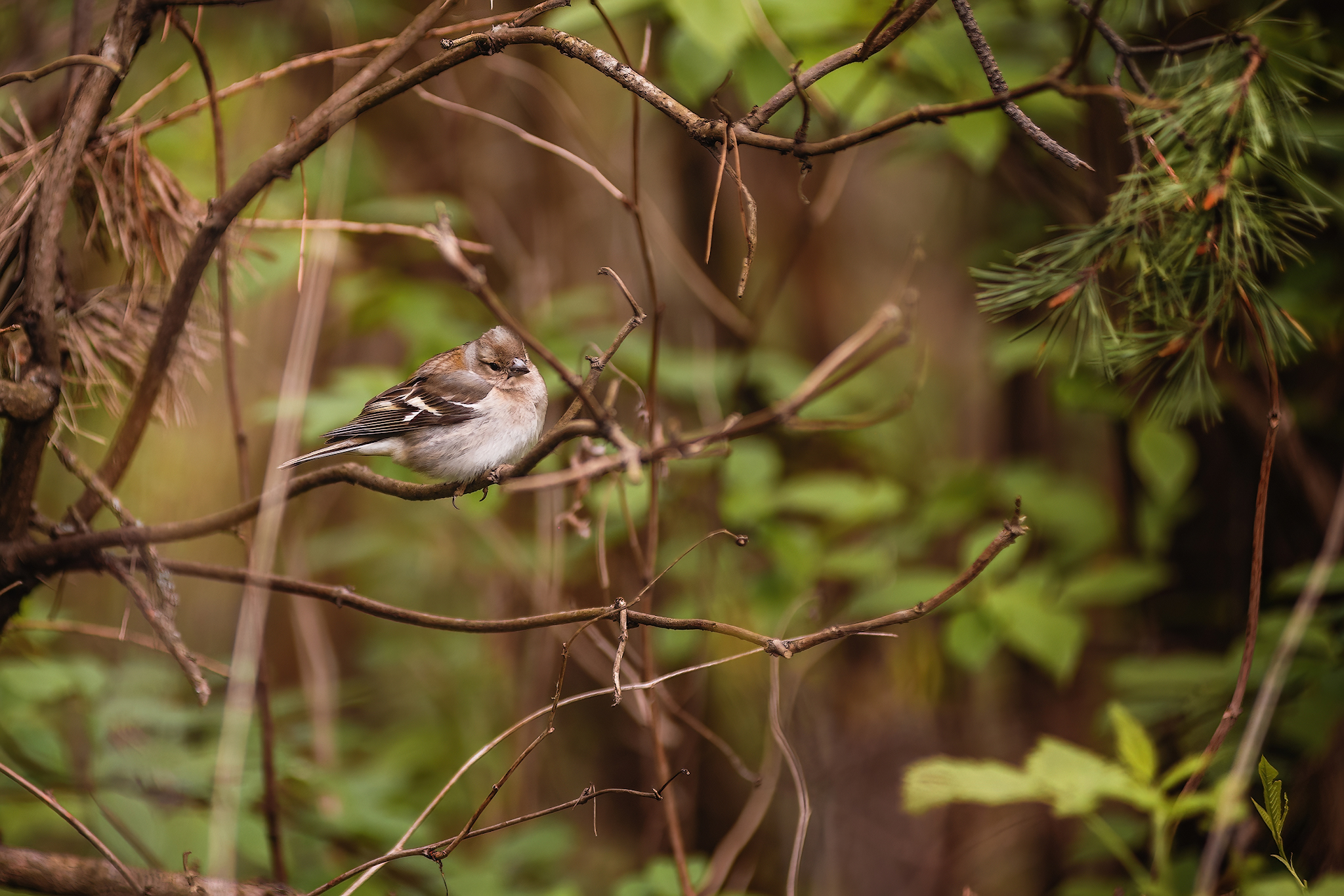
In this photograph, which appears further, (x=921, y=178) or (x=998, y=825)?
(x=921, y=178)

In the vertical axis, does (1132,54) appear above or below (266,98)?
below

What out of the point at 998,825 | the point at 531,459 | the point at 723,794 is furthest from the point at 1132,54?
the point at 998,825

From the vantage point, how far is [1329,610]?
2.56 metres

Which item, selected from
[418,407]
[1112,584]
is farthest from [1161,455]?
[418,407]

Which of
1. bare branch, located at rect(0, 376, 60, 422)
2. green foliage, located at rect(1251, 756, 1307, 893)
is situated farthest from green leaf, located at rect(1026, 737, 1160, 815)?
bare branch, located at rect(0, 376, 60, 422)

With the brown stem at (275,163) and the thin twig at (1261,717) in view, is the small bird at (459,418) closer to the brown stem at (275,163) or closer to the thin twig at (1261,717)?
the brown stem at (275,163)

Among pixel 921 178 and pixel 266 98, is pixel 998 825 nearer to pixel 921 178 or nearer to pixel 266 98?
pixel 921 178

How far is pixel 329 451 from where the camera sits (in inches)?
95.0

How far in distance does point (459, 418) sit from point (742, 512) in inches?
42.2

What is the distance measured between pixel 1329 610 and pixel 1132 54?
1.88 meters

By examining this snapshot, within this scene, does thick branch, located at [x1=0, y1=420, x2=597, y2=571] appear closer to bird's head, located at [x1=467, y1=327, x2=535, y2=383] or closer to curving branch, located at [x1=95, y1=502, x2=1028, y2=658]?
curving branch, located at [x1=95, y1=502, x2=1028, y2=658]

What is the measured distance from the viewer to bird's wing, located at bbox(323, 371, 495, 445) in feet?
8.43

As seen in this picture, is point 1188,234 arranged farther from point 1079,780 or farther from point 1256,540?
point 1079,780

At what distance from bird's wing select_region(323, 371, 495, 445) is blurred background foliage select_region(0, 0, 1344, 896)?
0.30 m
